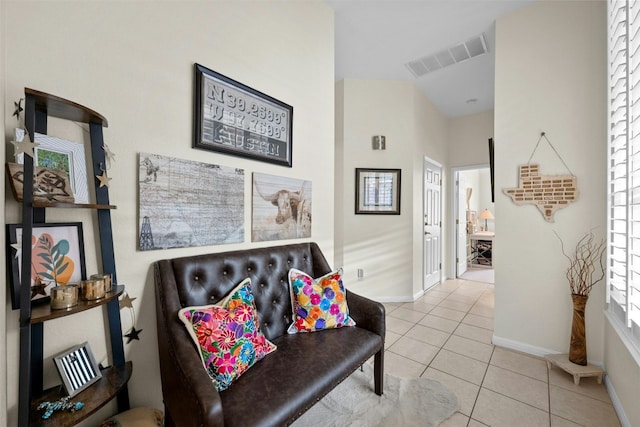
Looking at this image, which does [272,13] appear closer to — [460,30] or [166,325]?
[460,30]

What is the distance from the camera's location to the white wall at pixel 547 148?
2.14m

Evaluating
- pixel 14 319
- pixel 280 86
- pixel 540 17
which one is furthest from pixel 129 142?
pixel 540 17

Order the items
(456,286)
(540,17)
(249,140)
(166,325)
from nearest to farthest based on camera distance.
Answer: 1. (166,325)
2. (249,140)
3. (540,17)
4. (456,286)

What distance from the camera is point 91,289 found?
1.07m

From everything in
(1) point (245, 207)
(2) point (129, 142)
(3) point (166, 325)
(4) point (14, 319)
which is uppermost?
(2) point (129, 142)

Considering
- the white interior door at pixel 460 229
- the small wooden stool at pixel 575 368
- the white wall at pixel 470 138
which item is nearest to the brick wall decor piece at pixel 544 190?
the small wooden stool at pixel 575 368

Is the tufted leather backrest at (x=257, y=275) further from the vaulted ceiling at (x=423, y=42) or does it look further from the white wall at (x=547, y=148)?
the vaulted ceiling at (x=423, y=42)

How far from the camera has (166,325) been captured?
49.8 inches

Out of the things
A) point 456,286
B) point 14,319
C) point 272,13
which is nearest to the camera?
point 14,319

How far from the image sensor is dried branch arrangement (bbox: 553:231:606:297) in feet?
6.86

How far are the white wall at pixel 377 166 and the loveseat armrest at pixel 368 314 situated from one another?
5.90 ft

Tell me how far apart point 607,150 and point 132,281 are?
10.7 ft

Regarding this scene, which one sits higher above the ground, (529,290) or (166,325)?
(166,325)

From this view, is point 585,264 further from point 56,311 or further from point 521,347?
point 56,311
